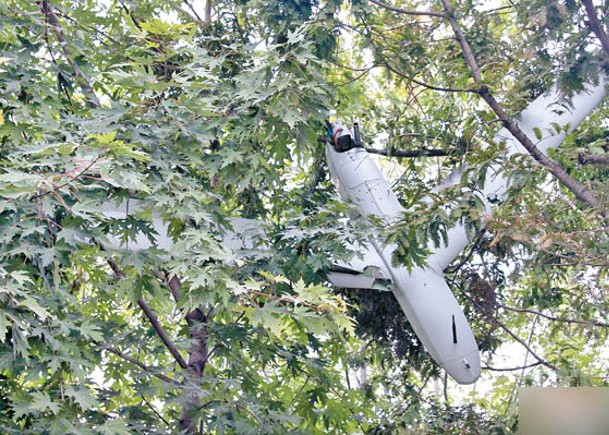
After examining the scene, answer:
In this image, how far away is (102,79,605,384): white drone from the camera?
3.89 m

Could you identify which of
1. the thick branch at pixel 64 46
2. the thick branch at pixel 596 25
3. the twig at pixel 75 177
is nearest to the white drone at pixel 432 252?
the thick branch at pixel 596 25

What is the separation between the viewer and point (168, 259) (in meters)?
3.07

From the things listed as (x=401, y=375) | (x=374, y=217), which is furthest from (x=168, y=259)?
(x=401, y=375)

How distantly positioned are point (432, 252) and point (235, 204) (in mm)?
1286

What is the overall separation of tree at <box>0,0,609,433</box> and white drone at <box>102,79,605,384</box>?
0.17 meters

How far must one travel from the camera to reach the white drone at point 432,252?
3889mm

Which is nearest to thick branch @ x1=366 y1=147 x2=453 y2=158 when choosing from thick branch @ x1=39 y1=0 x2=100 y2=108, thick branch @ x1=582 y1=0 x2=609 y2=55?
thick branch @ x1=582 y1=0 x2=609 y2=55

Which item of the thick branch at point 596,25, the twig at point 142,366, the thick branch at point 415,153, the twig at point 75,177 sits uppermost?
the thick branch at point 415,153

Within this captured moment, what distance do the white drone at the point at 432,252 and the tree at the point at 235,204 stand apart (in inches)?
6.6

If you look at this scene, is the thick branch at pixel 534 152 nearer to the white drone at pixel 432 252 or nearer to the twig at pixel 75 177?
the white drone at pixel 432 252

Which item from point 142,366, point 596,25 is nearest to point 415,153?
point 596,25

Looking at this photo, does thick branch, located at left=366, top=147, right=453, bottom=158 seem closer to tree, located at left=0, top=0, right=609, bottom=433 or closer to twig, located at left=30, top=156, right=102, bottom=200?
tree, located at left=0, top=0, right=609, bottom=433

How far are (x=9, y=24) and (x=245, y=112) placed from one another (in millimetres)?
1019

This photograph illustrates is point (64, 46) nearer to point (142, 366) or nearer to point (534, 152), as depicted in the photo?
point (142, 366)
